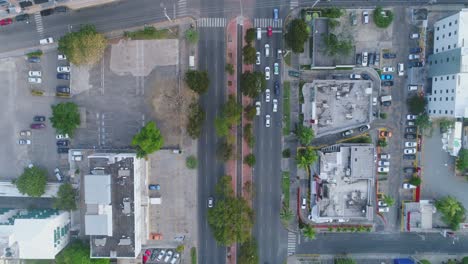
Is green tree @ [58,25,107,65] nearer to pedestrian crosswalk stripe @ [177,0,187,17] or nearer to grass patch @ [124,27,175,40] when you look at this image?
grass patch @ [124,27,175,40]

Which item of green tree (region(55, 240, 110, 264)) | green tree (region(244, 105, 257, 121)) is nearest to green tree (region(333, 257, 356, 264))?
green tree (region(244, 105, 257, 121))

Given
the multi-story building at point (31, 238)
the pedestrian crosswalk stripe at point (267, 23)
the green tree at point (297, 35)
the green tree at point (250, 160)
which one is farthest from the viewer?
the pedestrian crosswalk stripe at point (267, 23)

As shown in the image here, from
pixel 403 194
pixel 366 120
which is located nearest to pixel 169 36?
pixel 366 120

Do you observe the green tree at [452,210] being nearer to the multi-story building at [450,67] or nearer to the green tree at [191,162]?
the multi-story building at [450,67]

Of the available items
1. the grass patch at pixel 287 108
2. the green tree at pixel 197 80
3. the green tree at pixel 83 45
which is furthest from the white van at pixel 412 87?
the green tree at pixel 83 45

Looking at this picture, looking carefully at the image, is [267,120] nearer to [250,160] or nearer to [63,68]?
[250,160]

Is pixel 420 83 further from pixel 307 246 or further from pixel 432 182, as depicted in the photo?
pixel 307 246
